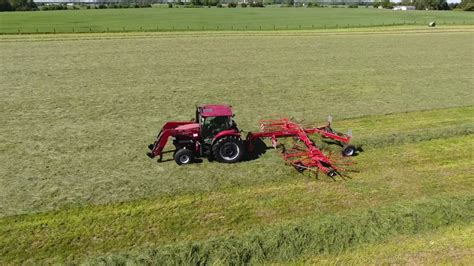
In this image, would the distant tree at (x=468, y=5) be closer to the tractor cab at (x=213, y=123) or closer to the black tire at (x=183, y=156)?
the tractor cab at (x=213, y=123)

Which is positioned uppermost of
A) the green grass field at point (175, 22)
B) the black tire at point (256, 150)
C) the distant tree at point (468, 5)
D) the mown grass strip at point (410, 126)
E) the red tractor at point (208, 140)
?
the distant tree at point (468, 5)

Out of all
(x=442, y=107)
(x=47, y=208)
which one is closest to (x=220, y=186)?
(x=47, y=208)

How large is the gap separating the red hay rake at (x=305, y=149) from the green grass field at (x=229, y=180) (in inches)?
15.6

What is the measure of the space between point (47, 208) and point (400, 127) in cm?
1282

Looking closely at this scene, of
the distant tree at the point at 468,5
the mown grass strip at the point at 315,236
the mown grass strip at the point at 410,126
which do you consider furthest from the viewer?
the distant tree at the point at 468,5

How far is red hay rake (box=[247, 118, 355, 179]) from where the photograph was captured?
1252cm

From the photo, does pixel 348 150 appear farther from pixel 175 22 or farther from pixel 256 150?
pixel 175 22

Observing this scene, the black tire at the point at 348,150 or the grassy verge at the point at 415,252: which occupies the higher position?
the black tire at the point at 348,150

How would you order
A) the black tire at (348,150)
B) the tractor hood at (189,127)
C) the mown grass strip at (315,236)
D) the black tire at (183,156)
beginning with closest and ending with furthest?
the mown grass strip at (315,236) → the black tire at (183,156) → the tractor hood at (189,127) → the black tire at (348,150)

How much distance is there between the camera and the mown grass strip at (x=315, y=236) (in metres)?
8.34

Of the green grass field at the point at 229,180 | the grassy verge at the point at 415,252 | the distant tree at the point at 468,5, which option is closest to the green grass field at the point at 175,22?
the green grass field at the point at 229,180

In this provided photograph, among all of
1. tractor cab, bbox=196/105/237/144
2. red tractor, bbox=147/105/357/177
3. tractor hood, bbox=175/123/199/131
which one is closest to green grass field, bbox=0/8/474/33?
tractor hood, bbox=175/123/199/131

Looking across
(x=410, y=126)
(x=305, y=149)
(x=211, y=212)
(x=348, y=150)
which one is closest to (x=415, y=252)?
(x=211, y=212)

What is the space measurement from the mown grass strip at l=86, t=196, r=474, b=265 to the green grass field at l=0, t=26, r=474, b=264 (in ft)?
0.11
